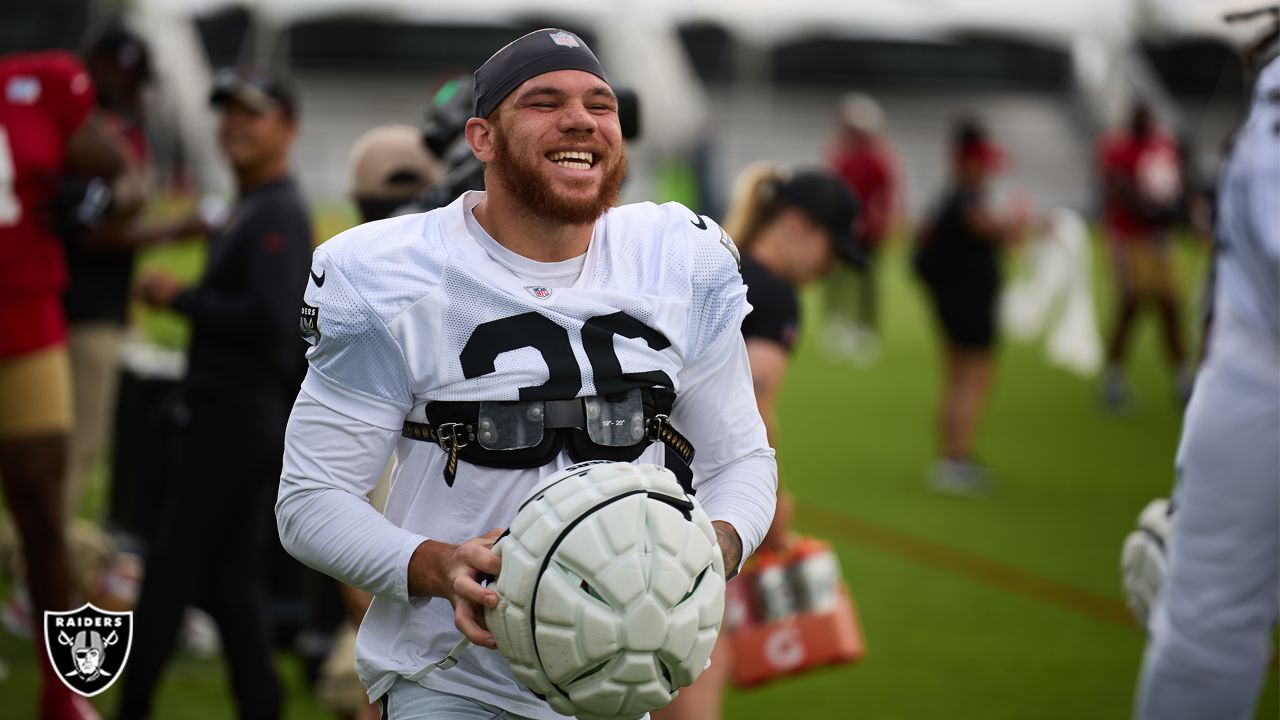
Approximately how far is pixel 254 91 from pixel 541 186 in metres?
2.70

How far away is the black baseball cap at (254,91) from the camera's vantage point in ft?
17.4

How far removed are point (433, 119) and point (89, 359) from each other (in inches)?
119

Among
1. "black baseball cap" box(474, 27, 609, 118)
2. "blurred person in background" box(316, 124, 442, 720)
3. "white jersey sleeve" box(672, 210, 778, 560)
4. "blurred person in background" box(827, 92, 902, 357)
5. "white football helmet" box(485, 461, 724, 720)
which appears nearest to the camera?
"white football helmet" box(485, 461, 724, 720)

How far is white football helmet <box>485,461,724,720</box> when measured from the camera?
264cm

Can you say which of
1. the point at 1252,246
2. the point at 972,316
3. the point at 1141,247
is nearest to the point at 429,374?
the point at 1252,246

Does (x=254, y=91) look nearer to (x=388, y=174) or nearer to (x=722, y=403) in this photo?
(x=388, y=174)

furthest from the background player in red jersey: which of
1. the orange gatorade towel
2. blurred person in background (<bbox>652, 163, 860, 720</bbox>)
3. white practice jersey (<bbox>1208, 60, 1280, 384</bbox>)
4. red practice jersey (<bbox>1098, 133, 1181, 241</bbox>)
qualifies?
red practice jersey (<bbox>1098, 133, 1181, 241</bbox>)

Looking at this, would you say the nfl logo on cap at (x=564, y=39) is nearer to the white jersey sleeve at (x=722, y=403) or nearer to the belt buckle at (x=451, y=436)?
the white jersey sleeve at (x=722, y=403)

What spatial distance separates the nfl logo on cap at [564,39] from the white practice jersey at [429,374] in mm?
413

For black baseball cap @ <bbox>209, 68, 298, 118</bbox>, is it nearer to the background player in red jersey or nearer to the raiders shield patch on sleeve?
the background player in red jersey

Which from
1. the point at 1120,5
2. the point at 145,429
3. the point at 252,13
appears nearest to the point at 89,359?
the point at 145,429

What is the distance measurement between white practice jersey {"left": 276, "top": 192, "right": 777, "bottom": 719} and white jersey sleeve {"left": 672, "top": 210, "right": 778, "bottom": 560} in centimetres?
4

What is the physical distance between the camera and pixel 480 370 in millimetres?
2898

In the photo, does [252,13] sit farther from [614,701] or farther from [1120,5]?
[614,701]
